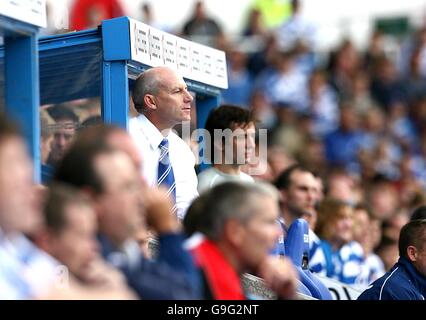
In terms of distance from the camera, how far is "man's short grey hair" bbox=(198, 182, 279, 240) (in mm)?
4855

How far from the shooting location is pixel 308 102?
15.5 metres

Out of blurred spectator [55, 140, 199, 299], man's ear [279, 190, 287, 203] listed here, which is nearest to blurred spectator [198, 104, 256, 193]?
man's ear [279, 190, 287, 203]

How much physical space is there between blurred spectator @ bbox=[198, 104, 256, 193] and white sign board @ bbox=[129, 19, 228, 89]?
483mm

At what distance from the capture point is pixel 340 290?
8680mm

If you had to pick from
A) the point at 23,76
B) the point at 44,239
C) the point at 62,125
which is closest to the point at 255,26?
the point at 62,125

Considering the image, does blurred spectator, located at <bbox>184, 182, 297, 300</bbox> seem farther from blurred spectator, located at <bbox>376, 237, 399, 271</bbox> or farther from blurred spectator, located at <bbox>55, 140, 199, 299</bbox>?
blurred spectator, located at <bbox>376, 237, 399, 271</bbox>

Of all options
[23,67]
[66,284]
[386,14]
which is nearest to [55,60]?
[23,67]

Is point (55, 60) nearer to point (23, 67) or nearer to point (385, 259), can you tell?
point (23, 67)

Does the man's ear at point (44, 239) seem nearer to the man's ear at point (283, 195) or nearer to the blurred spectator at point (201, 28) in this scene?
the man's ear at point (283, 195)

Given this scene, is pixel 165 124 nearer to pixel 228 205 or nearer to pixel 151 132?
pixel 151 132

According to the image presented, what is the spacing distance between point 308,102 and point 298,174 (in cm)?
651

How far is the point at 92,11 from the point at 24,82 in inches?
294

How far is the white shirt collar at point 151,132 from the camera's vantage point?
7.36 meters

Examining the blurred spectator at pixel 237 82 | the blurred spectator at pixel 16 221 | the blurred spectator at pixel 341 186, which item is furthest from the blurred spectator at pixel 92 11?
the blurred spectator at pixel 16 221
